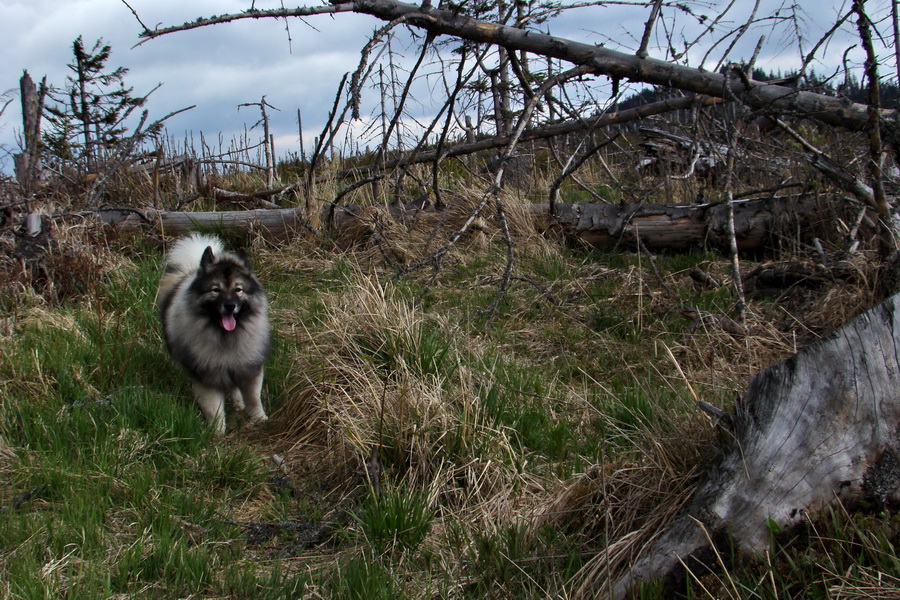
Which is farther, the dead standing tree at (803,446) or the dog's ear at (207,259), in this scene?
the dog's ear at (207,259)

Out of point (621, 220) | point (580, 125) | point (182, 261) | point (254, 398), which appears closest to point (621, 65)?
point (580, 125)

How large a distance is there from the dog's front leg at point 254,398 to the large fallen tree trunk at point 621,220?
282cm

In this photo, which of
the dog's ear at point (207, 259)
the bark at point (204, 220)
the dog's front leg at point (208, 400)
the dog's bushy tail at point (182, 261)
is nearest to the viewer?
the dog's front leg at point (208, 400)

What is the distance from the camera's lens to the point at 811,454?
2357 millimetres

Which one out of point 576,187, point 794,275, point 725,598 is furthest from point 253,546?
point 576,187

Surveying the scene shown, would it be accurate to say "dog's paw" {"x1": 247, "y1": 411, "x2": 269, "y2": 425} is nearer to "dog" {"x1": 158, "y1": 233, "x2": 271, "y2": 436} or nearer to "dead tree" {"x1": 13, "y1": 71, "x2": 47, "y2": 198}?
"dog" {"x1": 158, "y1": 233, "x2": 271, "y2": 436}

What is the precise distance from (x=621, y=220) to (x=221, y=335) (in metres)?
4.28

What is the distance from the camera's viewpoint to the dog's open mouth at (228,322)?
15.3 feet

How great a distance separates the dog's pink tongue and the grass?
52 cm

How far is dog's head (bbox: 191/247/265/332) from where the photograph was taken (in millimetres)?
4696

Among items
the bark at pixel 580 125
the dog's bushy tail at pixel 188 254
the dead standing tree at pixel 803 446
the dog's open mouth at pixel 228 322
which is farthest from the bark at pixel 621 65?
the dead standing tree at pixel 803 446

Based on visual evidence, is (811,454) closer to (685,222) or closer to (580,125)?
(580,125)

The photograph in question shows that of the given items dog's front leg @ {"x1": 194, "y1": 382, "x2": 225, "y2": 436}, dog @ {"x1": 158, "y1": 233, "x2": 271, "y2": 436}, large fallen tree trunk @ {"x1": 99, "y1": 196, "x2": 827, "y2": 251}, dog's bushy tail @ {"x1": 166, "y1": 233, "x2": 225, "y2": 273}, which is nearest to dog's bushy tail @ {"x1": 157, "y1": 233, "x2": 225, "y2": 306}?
dog's bushy tail @ {"x1": 166, "y1": 233, "x2": 225, "y2": 273}

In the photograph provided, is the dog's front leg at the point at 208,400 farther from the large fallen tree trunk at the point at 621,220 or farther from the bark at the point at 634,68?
the large fallen tree trunk at the point at 621,220
